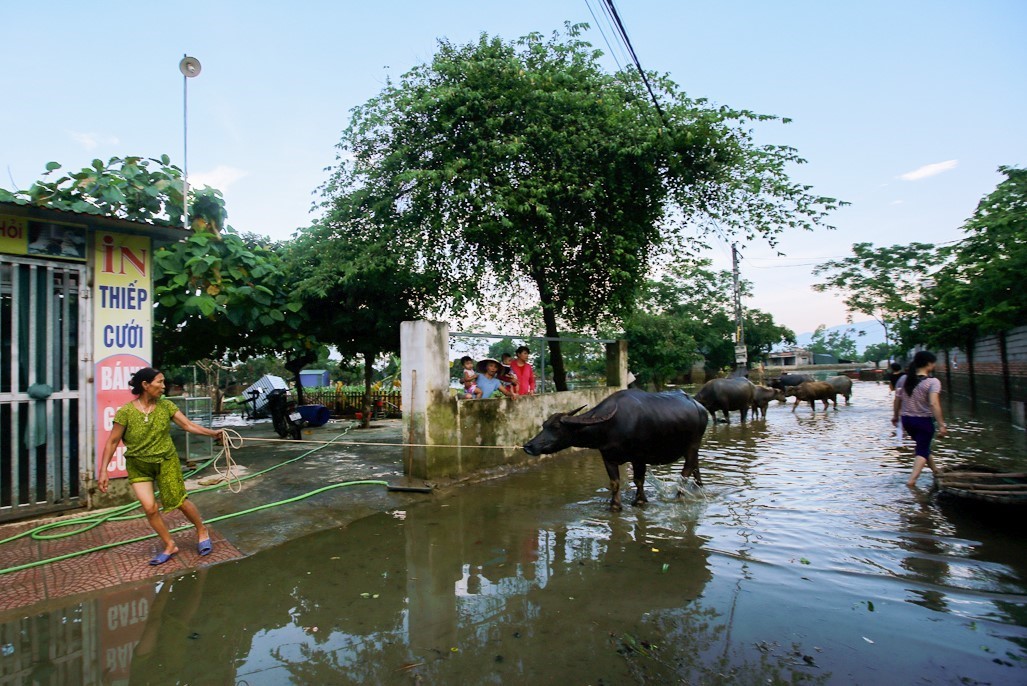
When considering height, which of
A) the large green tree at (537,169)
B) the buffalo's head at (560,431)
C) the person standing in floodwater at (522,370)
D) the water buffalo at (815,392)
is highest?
the large green tree at (537,169)

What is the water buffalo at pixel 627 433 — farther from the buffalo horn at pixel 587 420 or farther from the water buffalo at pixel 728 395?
the water buffalo at pixel 728 395

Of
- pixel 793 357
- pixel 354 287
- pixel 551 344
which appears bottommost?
pixel 793 357

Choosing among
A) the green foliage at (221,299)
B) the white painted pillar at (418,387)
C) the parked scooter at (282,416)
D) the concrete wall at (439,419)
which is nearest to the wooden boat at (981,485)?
the concrete wall at (439,419)

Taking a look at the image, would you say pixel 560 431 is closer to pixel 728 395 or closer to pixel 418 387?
pixel 418 387

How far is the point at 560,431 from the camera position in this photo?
23.1ft

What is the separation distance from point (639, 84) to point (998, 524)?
30.1 ft

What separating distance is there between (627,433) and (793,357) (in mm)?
75919

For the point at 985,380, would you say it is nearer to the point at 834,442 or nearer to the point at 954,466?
the point at 834,442

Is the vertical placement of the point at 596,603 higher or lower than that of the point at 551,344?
lower

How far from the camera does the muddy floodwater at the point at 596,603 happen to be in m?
3.24

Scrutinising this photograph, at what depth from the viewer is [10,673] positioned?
10.6 feet

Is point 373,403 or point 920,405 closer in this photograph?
point 920,405

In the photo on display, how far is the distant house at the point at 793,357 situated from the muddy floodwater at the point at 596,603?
7233 centimetres

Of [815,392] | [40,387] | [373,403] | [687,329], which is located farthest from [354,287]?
[687,329]
